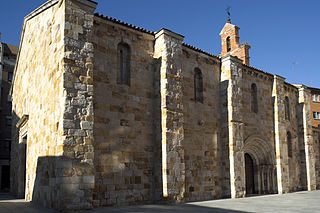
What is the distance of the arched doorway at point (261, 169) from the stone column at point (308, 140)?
3740 mm

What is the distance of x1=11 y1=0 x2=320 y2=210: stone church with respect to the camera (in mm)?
A: 8461

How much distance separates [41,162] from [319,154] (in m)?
18.8

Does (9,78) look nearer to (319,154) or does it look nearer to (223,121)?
(223,121)

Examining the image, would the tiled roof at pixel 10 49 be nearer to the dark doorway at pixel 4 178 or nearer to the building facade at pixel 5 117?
the building facade at pixel 5 117

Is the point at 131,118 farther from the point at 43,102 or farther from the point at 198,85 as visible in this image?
the point at 198,85

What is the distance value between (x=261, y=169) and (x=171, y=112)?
24.4 feet

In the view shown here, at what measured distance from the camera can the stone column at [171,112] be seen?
34.0ft

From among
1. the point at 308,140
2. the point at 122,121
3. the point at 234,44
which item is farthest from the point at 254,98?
the point at 122,121

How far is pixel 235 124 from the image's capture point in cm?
1320

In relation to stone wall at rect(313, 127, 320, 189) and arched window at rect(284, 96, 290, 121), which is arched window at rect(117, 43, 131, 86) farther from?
stone wall at rect(313, 127, 320, 189)

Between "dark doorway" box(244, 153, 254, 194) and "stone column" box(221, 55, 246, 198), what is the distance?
2.29 meters

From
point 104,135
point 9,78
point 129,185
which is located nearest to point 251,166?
point 129,185

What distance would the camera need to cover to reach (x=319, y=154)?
68.4ft

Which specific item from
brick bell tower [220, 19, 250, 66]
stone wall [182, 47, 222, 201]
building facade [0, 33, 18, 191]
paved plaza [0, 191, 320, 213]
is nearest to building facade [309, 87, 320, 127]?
brick bell tower [220, 19, 250, 66]
